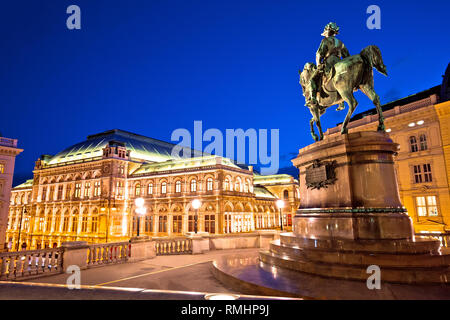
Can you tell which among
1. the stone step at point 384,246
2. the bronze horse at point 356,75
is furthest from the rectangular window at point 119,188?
the stone step at point 384,246

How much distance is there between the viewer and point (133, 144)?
62.3m

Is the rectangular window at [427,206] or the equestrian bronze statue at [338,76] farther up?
the equestrian bronze statue at [338,76]

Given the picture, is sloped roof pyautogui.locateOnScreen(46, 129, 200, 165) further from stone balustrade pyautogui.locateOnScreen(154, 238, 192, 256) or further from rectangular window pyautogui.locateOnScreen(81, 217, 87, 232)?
stone balustrade pyautogui.locateOnScreen(154, 238, 192, 256)

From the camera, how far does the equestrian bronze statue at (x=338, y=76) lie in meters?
8.66

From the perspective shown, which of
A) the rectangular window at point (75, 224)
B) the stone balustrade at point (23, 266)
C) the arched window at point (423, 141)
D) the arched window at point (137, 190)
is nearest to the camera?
the stone balustrade at point (23, 266)

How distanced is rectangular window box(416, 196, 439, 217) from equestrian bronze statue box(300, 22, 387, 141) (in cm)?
2286

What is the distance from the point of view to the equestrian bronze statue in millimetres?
8664

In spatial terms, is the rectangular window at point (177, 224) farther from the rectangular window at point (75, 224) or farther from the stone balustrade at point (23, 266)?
the stone balustrade at point (23, 266)

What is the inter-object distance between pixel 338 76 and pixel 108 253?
39.1 ft

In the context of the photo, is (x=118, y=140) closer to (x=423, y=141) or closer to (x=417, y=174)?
(x=417, y=174)

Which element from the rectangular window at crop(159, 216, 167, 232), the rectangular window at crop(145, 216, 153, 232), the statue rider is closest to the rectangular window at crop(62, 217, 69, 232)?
the rectangular window at crop(145, 216, 153, 232)

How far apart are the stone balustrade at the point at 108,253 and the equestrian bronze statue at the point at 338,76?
1023 cm

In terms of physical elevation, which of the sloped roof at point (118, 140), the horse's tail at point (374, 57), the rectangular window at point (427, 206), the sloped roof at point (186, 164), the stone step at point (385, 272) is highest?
the sloped roof at point (118, 140)
